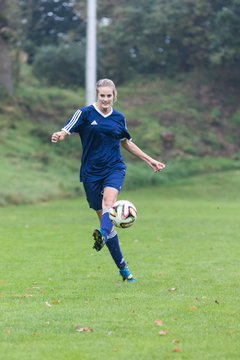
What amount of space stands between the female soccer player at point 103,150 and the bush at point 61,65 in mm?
29731

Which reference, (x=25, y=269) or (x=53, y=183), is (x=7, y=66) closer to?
(x=53, y=183)

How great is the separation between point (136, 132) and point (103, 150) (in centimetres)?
2670

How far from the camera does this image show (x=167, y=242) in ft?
48.6

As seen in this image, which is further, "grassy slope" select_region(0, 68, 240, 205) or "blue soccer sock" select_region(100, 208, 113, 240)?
"grassy slope" select_region(0, 68, 240, 205)

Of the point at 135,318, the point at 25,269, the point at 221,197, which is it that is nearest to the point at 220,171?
the point at 221,197

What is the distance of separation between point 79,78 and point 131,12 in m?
4.11

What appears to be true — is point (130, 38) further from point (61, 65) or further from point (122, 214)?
point (122, 214)

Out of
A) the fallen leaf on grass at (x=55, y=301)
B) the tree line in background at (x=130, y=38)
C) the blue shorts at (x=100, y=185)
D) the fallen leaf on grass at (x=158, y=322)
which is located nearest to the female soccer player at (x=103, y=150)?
the blue shorts at (x=100, y=185)

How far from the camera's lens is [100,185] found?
32.4 ft

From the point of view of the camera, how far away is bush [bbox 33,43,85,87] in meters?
39.3

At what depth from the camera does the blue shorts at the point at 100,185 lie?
9754 mm

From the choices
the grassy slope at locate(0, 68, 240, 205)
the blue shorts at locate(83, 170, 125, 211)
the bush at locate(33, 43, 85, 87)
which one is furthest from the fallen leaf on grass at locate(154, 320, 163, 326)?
the bush at locate(33, 43, 85, 87)

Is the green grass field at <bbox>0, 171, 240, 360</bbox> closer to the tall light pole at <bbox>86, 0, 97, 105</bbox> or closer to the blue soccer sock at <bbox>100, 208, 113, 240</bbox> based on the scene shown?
the blue soccer sock at <bbox>100, 208, 113, 240</bbox>

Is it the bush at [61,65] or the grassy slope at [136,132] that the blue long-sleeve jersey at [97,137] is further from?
the bush at [61,65]
